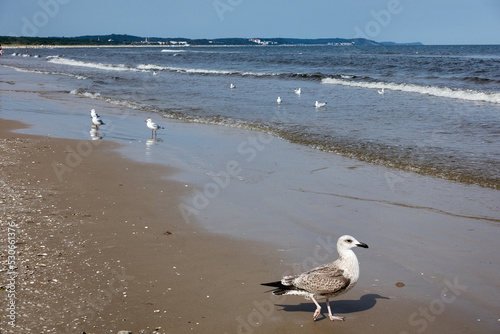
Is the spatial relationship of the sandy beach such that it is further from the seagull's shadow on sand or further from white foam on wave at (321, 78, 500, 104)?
white foam on wave at (321, 78, 500, 104)

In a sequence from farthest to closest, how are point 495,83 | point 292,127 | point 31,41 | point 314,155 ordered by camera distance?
point 31,41 → point 495,83 → point 292,127 → point 314,155

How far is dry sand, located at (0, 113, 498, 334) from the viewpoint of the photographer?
4.39 metres

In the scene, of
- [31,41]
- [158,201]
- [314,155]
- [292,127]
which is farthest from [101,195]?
[31,41]

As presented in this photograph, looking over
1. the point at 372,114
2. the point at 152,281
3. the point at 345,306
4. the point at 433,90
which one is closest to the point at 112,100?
the point at 372,114

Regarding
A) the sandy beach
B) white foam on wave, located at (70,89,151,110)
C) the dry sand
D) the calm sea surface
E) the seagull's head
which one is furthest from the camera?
white foam on wave, located at (70,89,151,110)

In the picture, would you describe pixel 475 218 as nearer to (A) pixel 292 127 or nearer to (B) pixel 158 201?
(B) pixel 158 201

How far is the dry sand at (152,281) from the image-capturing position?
439 centimetres

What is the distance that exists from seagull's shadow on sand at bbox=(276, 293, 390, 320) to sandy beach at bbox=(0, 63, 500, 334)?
0.05 feet

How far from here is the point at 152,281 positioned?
16.6 feet

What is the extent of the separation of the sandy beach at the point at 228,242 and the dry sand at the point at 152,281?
0.7 inches

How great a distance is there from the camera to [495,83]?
2798 centimetres

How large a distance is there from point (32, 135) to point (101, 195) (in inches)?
224

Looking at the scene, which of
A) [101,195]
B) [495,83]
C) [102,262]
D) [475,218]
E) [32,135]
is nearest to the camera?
[102,262]

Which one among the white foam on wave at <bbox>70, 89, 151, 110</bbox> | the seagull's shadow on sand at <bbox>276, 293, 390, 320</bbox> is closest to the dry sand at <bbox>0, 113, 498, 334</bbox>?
the seagull's shadow on sand at <bbox>276, 293, 390, 320</bbox>
